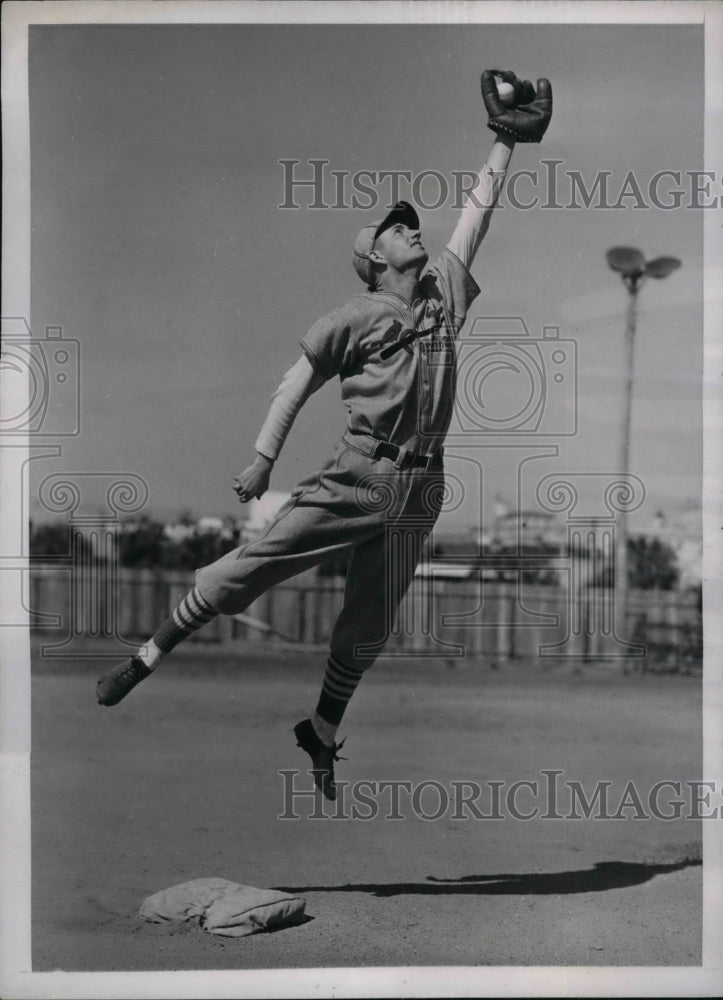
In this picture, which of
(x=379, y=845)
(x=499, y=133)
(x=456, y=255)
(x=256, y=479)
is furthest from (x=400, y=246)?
(x=379, y=845)

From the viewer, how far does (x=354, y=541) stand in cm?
523

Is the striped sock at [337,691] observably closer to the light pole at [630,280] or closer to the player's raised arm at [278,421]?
the player's raised arm at [278,421]

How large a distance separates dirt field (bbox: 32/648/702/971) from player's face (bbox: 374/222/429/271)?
155 centimetres

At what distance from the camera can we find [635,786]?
548 cm

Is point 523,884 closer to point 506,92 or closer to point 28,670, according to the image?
point 28,670

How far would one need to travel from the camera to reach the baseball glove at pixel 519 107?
5262 mm

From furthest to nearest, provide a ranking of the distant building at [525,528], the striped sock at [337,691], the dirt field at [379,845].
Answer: the distant building at [525,528] → the striped sock at [337,691] → the dirt field at [379,845]

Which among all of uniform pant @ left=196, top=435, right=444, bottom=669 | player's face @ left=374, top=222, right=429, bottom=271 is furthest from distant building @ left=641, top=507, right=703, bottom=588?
player's face @ left=374, top=222, right=429, bottom=271

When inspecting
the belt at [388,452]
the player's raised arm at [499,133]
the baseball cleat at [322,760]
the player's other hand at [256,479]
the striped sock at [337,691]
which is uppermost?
the player's raised arm at [499,133]

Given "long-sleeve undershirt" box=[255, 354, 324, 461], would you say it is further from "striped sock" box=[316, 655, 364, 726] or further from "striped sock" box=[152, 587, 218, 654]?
"striped sock" box=[316, 655, 364, 726]

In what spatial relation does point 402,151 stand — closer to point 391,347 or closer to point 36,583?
point 391,347

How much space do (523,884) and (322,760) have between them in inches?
34.9

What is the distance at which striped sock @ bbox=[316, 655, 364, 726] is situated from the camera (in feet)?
17.4

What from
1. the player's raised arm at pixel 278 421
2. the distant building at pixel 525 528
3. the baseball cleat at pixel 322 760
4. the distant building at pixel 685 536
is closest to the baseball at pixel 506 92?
the player's raised arm at pixel 278 421
